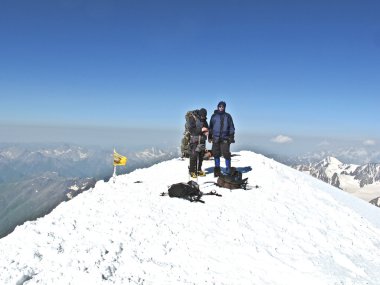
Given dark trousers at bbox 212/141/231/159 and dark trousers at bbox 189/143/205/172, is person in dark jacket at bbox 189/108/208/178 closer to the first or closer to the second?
dark trousers at bbox 189/143/205/172

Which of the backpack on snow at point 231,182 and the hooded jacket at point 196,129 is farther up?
the hooded jacket at point 196,129

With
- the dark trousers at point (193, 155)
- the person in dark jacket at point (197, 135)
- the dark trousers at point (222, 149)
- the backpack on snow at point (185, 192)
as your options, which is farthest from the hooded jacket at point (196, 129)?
the backpack on snow at point (185, 192)

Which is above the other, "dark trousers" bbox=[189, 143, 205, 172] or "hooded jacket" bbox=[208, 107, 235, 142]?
"hooded jacket" bbox=[208, 107, 235, 142]

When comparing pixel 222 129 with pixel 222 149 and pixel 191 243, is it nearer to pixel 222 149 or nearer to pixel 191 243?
pixel 222 149

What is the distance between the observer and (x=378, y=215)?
68.9 feet

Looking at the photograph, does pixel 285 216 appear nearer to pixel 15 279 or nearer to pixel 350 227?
pixel 350 227

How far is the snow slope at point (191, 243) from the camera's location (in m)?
8.59

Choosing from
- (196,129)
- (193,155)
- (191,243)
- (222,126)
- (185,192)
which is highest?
(222,126)

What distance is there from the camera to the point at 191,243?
10742mm

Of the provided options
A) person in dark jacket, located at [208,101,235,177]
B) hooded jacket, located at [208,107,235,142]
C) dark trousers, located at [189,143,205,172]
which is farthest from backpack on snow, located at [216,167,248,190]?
hooded jacket, located at [208,107,235,142]

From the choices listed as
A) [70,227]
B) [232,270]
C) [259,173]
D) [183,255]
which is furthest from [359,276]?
[259,173]

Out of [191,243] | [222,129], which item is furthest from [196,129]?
[191,243]

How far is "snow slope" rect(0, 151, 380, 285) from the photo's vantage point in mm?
8586

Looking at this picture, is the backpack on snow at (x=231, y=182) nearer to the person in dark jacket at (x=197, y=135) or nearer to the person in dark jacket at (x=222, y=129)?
the person in dark jacket at (x=222, y=129)
